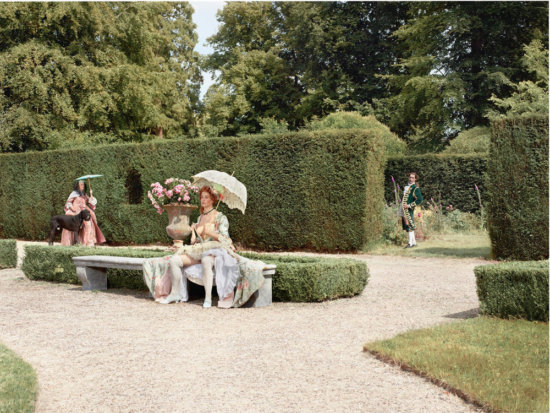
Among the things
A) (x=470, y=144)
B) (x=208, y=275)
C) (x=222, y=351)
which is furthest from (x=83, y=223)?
(x=470, y=144)

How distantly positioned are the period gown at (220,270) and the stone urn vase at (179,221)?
391cm

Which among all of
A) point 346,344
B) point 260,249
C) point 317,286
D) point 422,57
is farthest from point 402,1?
point 346,344

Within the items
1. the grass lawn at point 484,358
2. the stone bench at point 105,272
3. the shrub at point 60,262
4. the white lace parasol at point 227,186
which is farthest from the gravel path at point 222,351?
the white lace parasol at point 227,186

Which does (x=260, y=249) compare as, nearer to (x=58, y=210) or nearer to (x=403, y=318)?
(x=58, y=210)

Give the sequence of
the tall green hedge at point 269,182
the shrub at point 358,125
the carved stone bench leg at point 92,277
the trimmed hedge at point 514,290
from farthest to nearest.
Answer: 1. the shrub at point 358,125
2. the tall green hedge at point 269,182
3. the carved stone bench leg at point 92,277
4. the trimmed hedge at point 514,290

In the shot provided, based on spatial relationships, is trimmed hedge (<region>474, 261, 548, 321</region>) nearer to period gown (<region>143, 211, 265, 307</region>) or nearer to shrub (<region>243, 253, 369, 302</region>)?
shrub (<region>243, 253, 369, 302</region>)

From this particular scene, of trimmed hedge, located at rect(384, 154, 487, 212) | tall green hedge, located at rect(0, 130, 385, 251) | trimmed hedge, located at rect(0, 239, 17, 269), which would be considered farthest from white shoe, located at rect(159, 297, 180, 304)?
trimmed hedge, located at rect(384, 154, 487, 212)

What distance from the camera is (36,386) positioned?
432 cm

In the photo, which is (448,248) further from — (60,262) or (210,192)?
(60,262)

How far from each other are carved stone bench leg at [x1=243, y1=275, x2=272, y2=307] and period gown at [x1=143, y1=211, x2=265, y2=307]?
0.64ft

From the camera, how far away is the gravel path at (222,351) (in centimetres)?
409

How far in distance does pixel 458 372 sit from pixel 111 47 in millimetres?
27503

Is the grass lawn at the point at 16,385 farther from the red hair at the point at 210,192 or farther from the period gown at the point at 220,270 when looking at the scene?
the red hair at the point at 210,192

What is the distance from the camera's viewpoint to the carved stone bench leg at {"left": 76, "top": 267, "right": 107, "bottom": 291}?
934 centimetres
